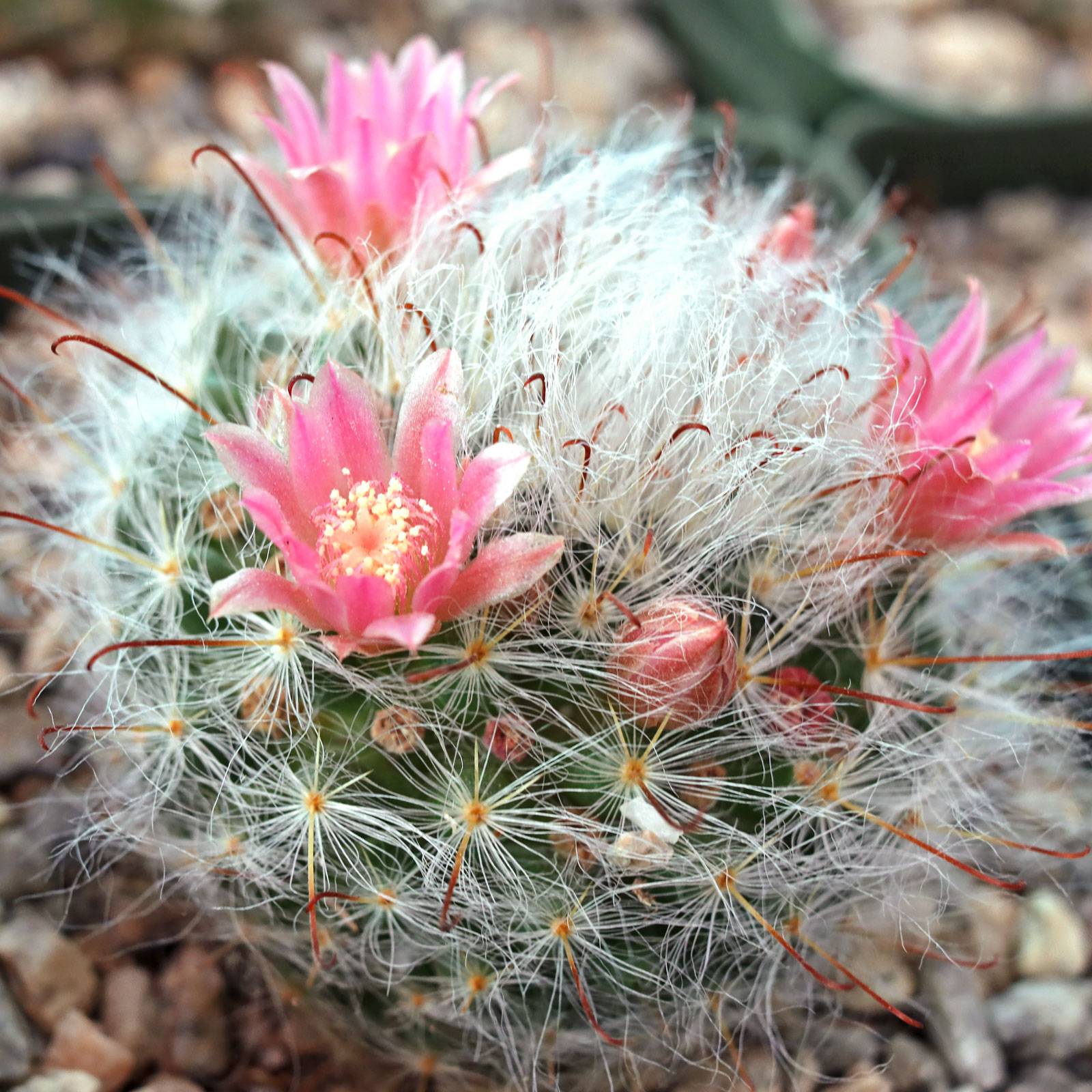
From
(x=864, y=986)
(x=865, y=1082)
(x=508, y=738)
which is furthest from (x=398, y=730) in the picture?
(x=865, y=1082)

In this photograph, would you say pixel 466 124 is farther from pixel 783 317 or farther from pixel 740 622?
pixel 740 622

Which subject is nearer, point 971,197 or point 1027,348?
point 1027,348

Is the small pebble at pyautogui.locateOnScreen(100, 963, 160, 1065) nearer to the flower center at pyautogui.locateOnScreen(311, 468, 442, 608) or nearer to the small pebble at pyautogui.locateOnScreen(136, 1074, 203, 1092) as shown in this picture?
the small pebble at pyautogui.locateOnScreen(136, 1074, 203, 1092)

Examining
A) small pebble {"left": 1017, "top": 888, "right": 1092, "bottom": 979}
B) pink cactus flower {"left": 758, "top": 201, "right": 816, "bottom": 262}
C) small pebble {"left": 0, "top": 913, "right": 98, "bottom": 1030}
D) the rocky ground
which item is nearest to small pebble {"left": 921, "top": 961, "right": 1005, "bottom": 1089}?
the rocky ground

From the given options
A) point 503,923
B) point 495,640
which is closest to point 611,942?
point 503,923

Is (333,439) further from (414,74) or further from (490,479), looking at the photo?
(414,74)

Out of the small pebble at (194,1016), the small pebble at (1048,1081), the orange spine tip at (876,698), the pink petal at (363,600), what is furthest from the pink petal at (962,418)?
the small pebble at (194,1016)

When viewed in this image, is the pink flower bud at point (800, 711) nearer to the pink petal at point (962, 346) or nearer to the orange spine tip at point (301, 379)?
the pink petal at point (962, 346)
